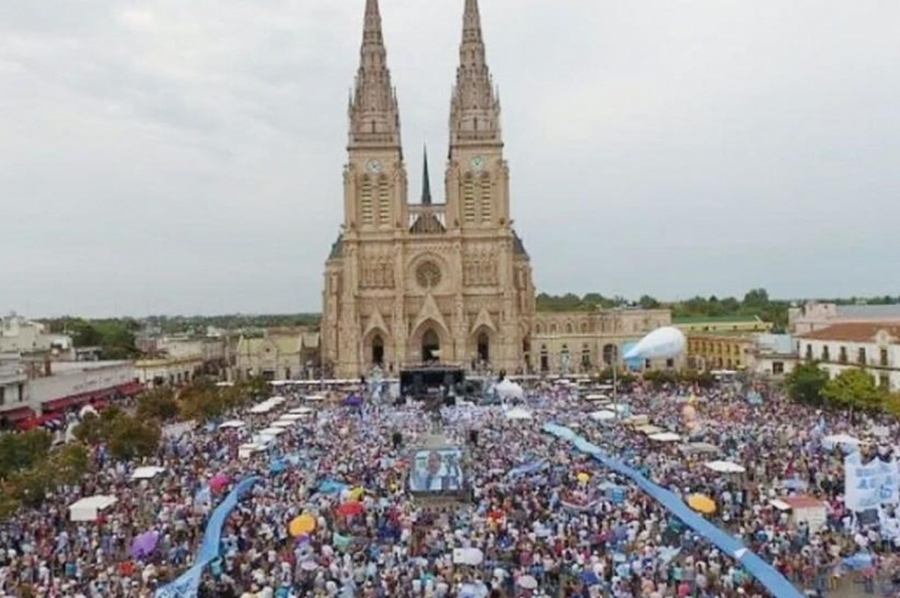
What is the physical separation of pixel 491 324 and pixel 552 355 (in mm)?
7602

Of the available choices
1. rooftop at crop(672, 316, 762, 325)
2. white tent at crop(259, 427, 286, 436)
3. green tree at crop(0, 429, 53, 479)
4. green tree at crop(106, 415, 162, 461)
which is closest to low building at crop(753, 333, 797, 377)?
rooftop at crop(672, 316, 762, 325)

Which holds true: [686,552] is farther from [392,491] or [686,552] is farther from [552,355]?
[552,355]

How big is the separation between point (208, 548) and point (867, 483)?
12691 mm

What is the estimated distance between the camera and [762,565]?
18.1 metres

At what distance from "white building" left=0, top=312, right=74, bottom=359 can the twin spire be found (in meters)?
31.4

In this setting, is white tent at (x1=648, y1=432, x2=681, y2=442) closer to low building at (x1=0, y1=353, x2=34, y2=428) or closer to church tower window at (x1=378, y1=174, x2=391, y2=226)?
→ low building at (x1=0, y1=353, x2=34, y2=428)

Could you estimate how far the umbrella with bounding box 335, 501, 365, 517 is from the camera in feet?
77.6

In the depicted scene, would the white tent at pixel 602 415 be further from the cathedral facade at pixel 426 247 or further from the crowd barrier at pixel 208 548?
the cathedral facade at pixel 426 247

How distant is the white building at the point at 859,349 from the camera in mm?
54375

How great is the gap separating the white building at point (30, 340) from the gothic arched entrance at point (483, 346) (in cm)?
3364

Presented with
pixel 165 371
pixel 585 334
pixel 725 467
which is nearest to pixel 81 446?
pixel 725 467

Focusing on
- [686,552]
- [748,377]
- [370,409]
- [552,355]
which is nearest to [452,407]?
[370,409]

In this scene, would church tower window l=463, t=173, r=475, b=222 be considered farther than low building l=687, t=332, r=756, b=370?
Yes

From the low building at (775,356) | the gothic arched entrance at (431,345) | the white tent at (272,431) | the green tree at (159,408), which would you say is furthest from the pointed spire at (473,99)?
the white tent at (272,431)
